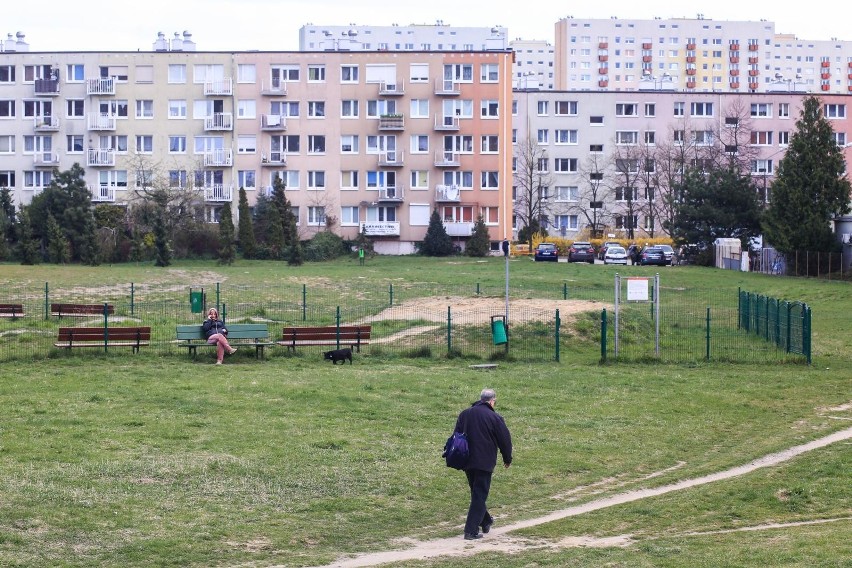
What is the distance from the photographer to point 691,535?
14.0m

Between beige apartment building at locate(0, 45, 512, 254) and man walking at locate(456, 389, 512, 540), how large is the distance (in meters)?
76.3

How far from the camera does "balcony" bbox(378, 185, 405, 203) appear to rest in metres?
91.1

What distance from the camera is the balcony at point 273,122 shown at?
297 ft

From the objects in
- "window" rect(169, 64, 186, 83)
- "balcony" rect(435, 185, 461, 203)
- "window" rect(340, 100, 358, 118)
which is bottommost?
"balcony" rect(435, 185, 461, 203)

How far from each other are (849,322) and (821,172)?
Result: 26.8 m

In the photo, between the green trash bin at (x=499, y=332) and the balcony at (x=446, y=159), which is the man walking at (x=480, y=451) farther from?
the balcony at (x=446, y=159)

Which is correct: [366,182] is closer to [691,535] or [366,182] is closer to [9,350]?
[9,350]

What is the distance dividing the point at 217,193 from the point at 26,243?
2280cm

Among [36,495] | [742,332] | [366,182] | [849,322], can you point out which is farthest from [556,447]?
[366,182]

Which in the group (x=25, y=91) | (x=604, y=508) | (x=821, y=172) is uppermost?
(x=25, y=91)

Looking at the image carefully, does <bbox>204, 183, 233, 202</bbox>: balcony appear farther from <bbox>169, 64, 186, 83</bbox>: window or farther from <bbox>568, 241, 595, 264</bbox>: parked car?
<bbox>568, 241, 595, 264</bbox>: parked car

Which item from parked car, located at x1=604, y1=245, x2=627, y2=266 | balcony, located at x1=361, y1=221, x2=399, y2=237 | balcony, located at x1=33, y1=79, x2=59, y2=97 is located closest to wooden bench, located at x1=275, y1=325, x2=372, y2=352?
parked car, located at x1=604, y1=245, x2=627, y2=266

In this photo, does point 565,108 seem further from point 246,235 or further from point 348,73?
point 246,235

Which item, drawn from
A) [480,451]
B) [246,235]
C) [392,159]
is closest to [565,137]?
[392,159]
